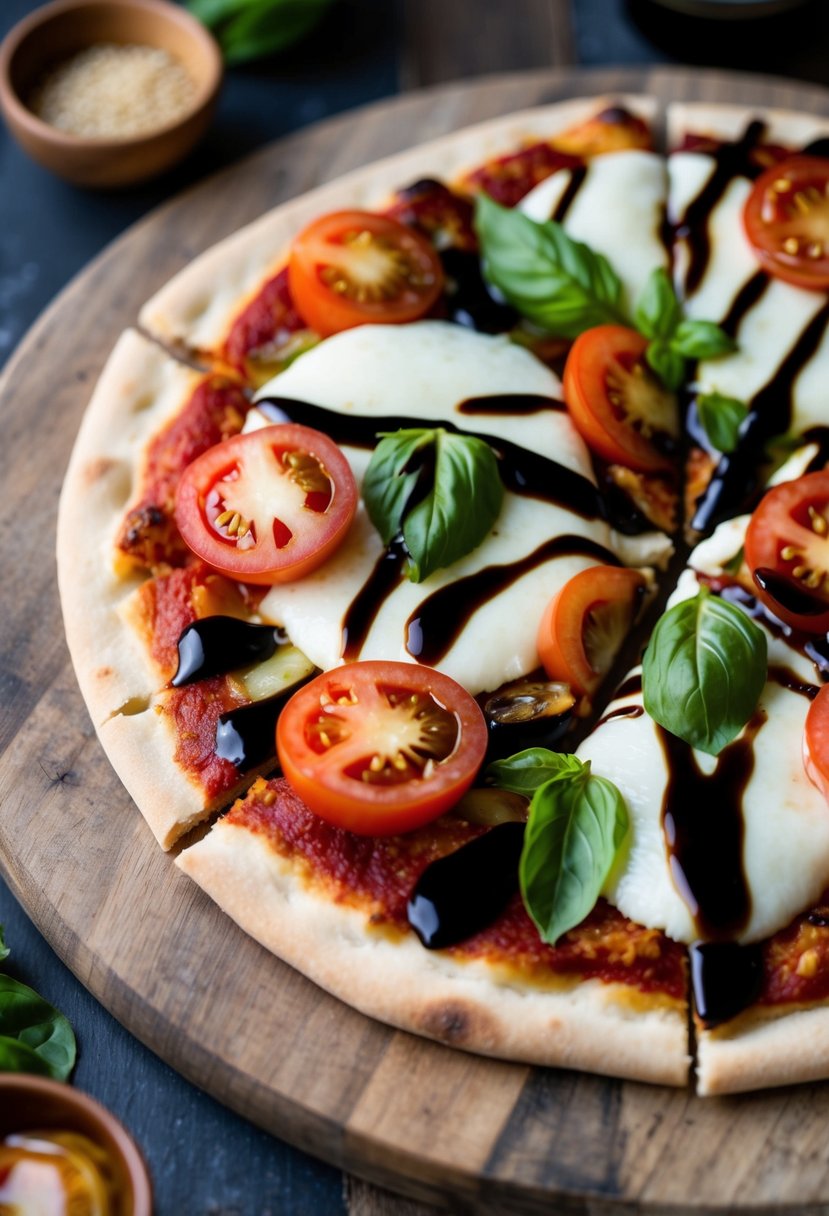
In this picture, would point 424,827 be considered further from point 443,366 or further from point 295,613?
point 443,366

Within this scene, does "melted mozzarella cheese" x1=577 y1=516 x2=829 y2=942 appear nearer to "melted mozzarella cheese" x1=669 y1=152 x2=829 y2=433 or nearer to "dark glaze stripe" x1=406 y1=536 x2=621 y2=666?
"dark glaze stripe" x1=406 y1=536 x2=621 y2=666

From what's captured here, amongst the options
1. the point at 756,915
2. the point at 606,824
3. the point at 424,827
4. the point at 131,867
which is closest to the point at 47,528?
the point at 131,867

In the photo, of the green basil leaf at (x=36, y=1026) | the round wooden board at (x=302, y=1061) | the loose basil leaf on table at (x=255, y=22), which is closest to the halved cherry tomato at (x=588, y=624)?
the round wooden board at (x=302, y=1061)

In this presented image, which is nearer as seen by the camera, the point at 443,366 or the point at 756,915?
the point at 756,915

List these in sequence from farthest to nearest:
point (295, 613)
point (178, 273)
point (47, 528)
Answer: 1. point (178, 273)
2. point (47, 528)
3. point (295, 613)

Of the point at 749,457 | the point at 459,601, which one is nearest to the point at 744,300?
the point at 749,457

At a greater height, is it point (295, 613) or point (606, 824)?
point (295, 613)

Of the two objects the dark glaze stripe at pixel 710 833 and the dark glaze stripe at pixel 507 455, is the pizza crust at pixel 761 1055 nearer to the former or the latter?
the dark glaze stripe at pixel 710 833
